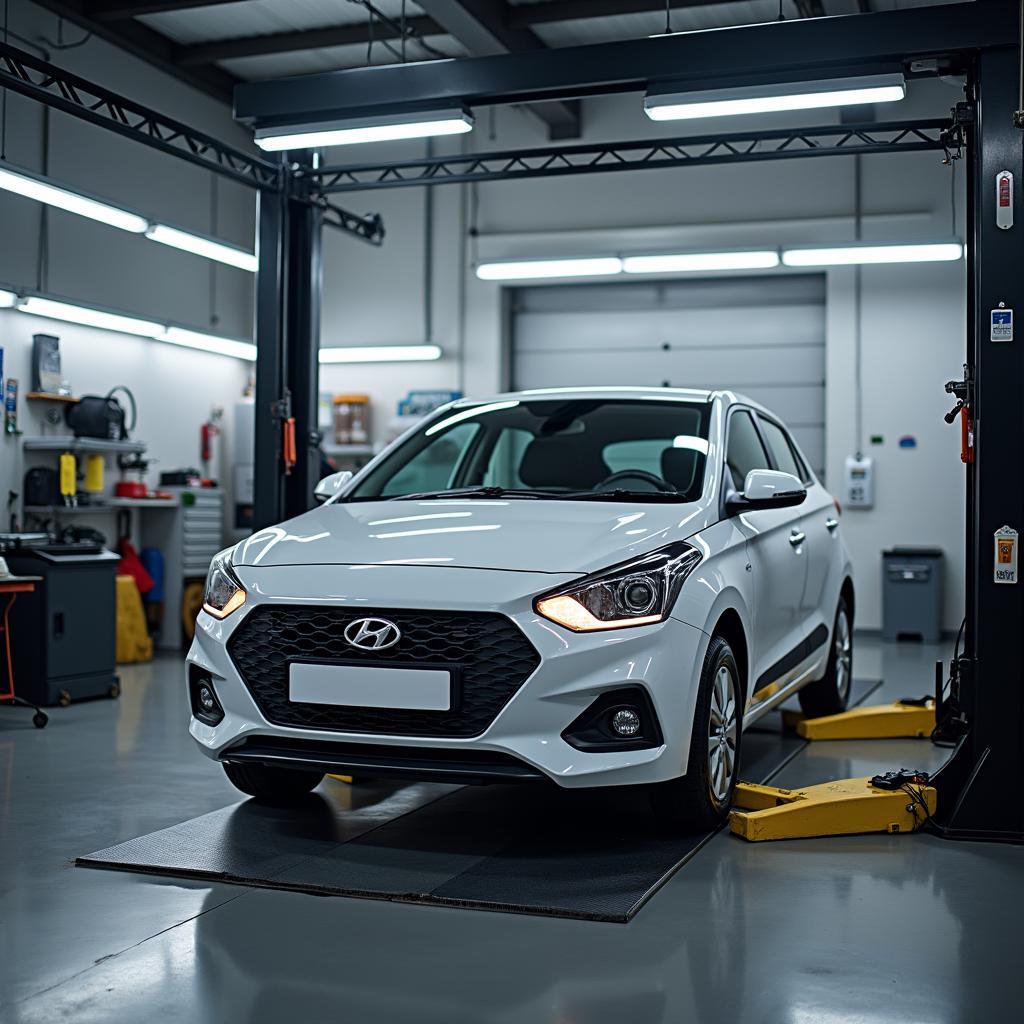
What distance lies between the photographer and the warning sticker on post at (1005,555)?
4.23m

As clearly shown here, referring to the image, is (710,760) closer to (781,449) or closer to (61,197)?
(781,449)

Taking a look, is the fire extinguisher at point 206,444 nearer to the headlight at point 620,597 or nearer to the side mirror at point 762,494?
the side mirror at point 762,494

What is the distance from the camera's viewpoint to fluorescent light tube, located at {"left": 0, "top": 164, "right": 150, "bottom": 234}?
25.6ft

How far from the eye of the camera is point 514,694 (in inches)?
140

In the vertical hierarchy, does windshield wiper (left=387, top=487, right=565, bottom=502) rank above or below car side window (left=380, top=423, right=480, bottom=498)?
below

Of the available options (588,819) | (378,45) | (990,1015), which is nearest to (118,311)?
(378,45)

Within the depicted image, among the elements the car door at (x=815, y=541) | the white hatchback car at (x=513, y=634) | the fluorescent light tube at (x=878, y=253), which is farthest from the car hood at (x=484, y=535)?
the fluorescent light tube at (x=878, y=253)

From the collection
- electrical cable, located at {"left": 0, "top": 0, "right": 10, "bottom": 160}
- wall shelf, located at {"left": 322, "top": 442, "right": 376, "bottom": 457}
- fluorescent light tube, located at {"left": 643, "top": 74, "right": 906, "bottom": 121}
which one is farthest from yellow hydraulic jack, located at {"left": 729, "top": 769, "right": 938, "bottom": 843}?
wall shelf, located at {"left": 322, "top": 442, "right": 376, "bottom": 457}

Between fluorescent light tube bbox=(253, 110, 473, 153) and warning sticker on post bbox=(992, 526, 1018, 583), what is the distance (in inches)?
116

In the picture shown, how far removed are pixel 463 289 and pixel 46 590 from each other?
285 inches

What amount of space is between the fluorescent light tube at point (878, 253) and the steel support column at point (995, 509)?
7.10 m

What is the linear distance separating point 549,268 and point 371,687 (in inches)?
351

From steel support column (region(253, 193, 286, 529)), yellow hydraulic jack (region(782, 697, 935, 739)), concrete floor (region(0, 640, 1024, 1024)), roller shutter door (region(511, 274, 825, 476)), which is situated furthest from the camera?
roller shutter door (region(511, 274, 825, 476))

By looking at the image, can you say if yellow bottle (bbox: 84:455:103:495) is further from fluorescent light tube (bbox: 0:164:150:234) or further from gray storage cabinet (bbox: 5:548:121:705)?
gray storage cabinet (bbox: 5:548:121:705)
